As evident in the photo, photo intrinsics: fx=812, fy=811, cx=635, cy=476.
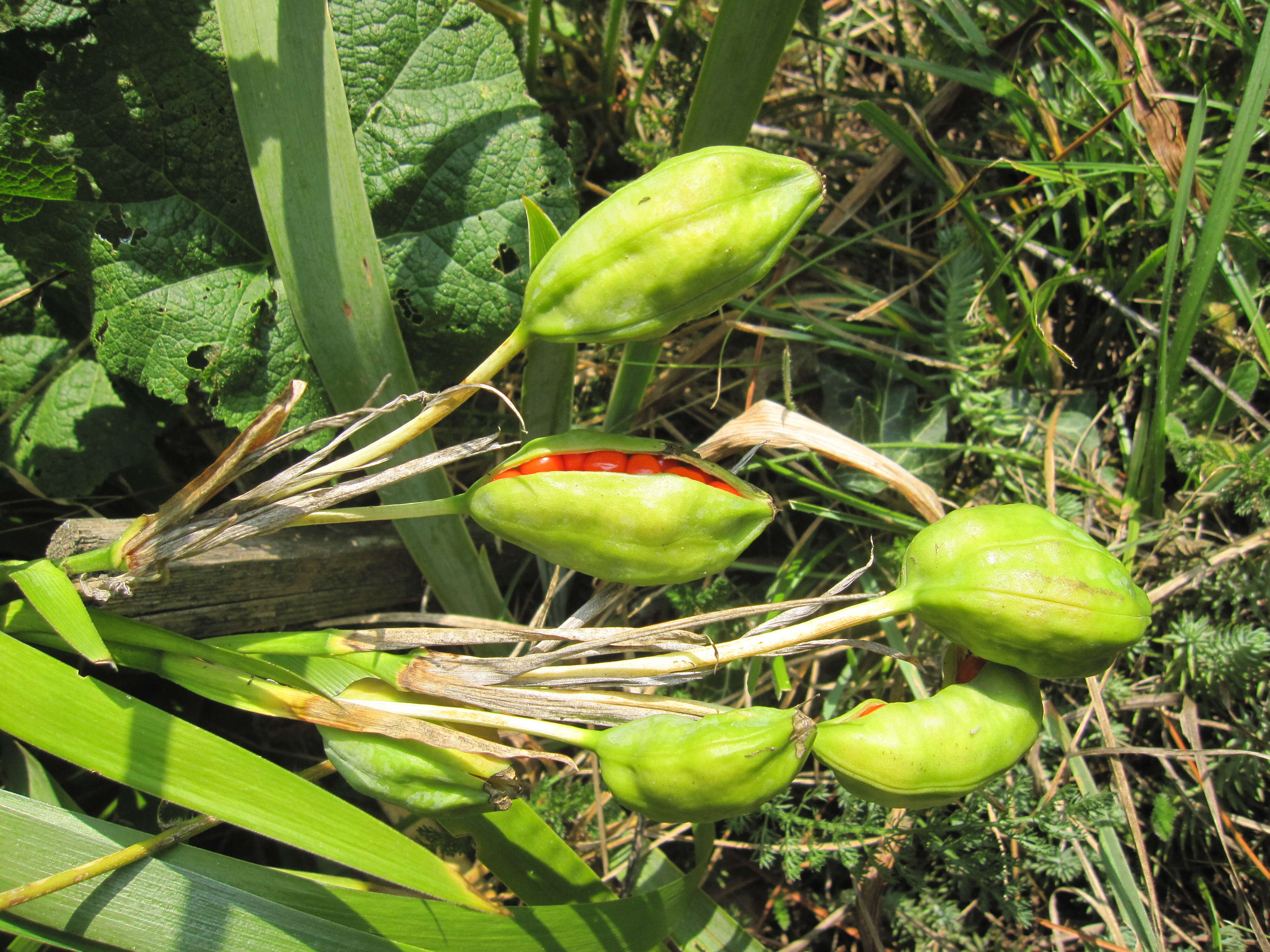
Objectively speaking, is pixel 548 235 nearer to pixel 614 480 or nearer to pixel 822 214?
pixel 614 480

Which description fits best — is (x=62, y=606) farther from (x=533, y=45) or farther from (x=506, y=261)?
(x=533, y=45)

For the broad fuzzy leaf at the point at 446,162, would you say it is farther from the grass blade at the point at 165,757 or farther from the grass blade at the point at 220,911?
the grass blade at the point at 220,911

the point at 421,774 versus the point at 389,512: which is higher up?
the point at 389,512

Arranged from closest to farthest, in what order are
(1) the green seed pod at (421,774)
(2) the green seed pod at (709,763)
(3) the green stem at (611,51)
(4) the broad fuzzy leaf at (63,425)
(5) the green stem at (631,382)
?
1. (2) the green seed pod at (709,763)
2. (1) the green seed pod at (421,774)
3. (5) the green stem at (631,382)
4. (4) the broad fuzzy leaf at (63,425)
5. (3) the green stem at (611,51)

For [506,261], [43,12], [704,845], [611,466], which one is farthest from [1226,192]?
[43,12]

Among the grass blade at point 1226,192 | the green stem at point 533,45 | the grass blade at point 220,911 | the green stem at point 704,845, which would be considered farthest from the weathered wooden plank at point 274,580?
the grass blade at point 1226,192

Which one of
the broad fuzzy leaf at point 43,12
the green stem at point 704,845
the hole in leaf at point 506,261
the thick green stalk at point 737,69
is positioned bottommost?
the green stem at point 704,845

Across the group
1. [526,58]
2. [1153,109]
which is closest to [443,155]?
[526,58]
